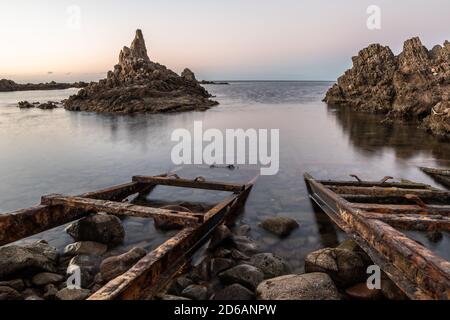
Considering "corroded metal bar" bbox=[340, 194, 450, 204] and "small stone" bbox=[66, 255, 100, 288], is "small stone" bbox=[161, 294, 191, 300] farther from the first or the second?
"corroded metal bar" bbox=[340, 194, 450, 204]

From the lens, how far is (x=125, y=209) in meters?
5.45

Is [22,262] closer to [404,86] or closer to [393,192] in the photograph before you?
[393,192]

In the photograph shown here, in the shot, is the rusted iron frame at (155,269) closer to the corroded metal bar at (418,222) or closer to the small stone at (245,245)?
the small stone at (245,245)

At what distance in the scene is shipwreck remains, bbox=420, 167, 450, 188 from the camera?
1131 centimetres

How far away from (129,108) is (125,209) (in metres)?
40.0

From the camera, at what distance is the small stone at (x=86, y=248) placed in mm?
6008

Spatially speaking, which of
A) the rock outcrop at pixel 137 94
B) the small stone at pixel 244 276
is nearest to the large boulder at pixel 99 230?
the small stone at pixel 244 276

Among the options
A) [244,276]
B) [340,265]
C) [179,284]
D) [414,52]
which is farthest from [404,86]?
[179,284]

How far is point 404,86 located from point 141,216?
125 feet

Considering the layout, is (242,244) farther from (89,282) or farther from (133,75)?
(133,75)

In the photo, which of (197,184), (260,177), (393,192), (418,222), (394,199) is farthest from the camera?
(260,177)

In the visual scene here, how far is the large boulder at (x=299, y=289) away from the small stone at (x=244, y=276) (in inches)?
12.2

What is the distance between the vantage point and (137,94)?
4966cm
